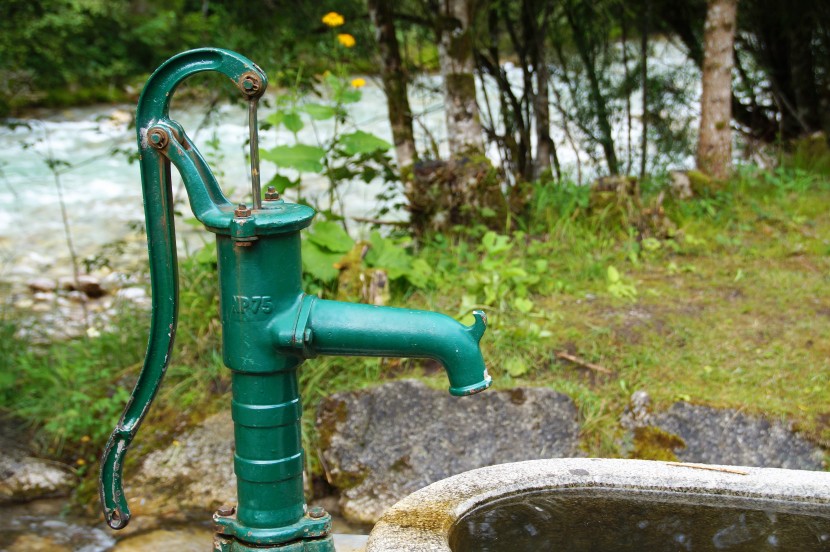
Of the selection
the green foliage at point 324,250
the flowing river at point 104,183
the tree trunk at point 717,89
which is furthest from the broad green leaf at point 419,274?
the flowing river at point 104,183

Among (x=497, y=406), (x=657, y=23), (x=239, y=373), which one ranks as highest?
(x=657, y=23)

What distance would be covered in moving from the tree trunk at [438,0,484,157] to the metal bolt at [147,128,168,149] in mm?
2862

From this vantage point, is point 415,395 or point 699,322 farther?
point 699,322

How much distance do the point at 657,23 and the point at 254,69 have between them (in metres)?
5.52

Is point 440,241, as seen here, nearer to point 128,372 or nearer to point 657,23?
point 128,372

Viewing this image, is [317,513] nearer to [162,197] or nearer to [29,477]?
[162,197]

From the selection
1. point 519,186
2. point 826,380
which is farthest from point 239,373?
point 519,186

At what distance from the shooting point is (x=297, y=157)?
11.7ft

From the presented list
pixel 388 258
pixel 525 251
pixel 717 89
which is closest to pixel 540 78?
pixel 717 89

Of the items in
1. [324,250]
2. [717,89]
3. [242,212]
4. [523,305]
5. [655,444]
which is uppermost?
[717,89]

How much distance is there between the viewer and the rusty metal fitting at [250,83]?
1.37 metres

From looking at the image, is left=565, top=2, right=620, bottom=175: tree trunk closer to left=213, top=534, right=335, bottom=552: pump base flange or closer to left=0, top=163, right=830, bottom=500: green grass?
left=0, top=163, right=830, bottom=500: green grass

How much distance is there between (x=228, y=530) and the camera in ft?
4.95

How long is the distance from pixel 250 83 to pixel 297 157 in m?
2.22
